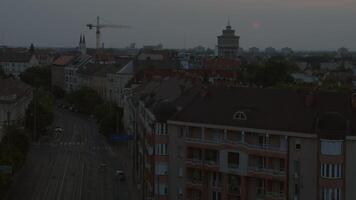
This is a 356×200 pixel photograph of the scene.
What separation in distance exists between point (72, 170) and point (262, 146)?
102ft

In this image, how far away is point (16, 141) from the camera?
6234 centimetres

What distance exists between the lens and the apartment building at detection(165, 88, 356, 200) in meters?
38.0

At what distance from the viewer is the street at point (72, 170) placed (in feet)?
187

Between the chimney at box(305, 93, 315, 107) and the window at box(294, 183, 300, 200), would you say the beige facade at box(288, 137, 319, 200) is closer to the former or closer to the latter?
the window at box(294, 183, 300, 200)

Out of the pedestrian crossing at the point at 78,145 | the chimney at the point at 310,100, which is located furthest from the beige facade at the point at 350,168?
the pedestrian crossing at the point at 78,145

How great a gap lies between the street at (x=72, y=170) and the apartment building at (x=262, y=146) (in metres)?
13.9

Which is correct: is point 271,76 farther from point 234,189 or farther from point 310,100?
point 234,189

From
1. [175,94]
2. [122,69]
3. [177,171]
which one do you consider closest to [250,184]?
[177,171]

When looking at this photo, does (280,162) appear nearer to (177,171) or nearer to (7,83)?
(177,171)

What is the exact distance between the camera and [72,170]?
67.3 meters

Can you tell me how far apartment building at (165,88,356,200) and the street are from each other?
45.6 ft

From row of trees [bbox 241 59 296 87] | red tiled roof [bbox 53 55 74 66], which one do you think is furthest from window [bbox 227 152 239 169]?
red tiled roof [bbox 53 55 74 66]

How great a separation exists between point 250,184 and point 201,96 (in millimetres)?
7456

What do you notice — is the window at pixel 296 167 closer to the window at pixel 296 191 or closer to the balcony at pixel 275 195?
the window at pixel 296 191
